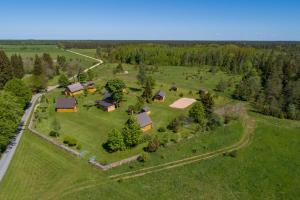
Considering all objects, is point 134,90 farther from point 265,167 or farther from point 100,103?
point 265,167

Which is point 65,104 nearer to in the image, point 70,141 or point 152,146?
point 70,141

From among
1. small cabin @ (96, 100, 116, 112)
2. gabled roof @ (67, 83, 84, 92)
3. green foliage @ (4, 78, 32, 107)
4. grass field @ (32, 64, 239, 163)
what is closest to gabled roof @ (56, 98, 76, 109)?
grass field @ (32, 64, 239, 163)

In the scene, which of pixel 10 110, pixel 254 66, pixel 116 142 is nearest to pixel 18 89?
pixel 10 110

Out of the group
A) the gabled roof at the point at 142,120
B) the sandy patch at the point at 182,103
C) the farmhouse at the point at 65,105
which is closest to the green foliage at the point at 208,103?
the sandy patch at the point at 182,103

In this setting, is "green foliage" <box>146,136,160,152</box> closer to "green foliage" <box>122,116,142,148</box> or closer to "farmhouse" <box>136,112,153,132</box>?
"green foliage" <box>122,116,142,148</box>

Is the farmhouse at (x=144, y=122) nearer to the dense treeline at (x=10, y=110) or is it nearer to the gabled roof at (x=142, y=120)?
the gabled roof at (x=142, y=120)

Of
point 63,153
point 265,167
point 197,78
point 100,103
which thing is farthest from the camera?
point 197,78

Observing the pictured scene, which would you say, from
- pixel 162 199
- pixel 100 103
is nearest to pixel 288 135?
pixel 162 199
